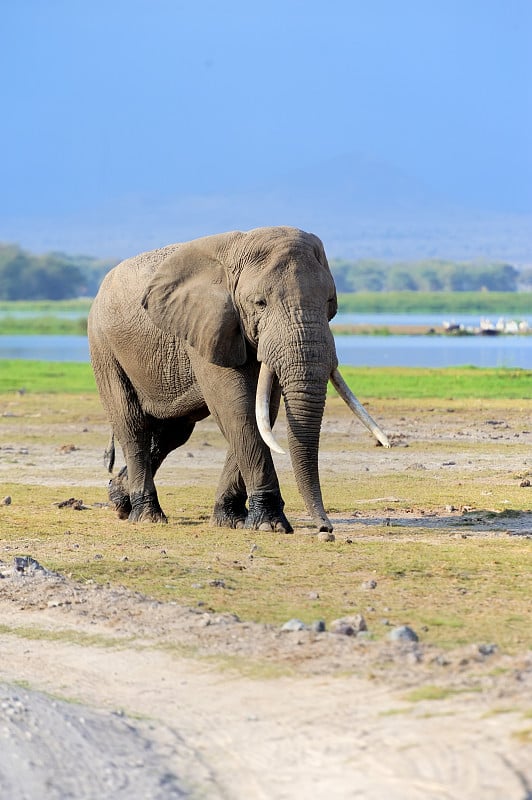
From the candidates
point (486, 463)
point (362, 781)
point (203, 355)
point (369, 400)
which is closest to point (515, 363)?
point (369, 400)

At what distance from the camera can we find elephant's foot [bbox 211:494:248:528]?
13055 mm

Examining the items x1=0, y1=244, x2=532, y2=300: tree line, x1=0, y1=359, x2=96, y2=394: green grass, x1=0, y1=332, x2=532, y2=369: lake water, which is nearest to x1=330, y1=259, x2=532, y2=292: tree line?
x1=0, y1=244, x2=532, y2=300: tree line

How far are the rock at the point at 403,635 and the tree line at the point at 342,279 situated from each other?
15848cm

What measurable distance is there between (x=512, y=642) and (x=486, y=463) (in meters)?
10.3

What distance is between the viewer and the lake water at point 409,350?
45.5 metres

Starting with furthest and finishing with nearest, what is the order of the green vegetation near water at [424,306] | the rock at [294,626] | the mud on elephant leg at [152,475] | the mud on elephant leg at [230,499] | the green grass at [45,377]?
the green vegetation near water at [424,306] < the green grass at [45,377] < the mud on elephant leg at [152,475] < the mud on elephant leg at [230,499] < the rock at [294,626]

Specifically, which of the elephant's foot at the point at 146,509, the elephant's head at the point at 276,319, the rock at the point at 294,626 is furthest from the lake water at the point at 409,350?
the rock at the point at 294,626

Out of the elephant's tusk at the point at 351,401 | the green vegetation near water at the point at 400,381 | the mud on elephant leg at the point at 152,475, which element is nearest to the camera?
the elephant's tusk at the point at 351,401

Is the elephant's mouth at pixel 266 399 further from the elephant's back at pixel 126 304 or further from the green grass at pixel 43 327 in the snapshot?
the green grass at pixel 43 327

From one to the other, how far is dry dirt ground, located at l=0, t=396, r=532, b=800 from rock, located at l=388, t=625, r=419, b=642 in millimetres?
131

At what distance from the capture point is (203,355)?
12.6m

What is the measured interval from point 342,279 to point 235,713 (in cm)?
18580

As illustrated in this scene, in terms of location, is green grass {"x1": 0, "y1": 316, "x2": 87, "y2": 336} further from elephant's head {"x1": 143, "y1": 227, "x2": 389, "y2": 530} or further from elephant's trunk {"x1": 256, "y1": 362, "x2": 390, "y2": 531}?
elephant's trunk {"x1": 256, "y1": 362, "x2": 390, "y2": 531}

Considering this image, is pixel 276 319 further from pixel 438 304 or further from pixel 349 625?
pixel 438 304
